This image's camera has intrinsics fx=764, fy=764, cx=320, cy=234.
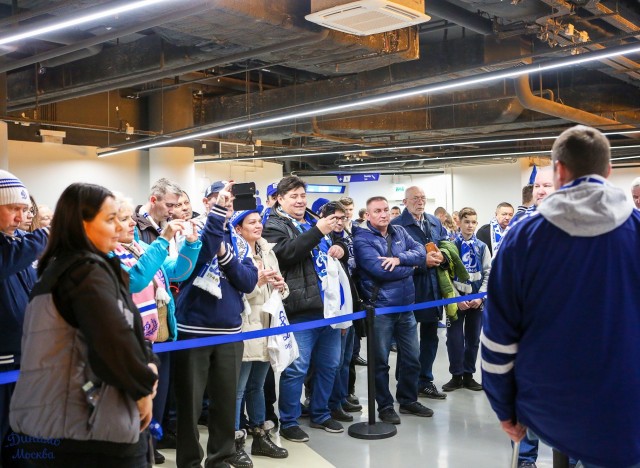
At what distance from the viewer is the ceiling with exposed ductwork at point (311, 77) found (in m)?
6.60

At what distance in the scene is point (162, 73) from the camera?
8.22 metres

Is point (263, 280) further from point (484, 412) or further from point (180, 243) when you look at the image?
point (484, 412)

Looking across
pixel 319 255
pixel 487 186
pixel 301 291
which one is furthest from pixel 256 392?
pixel 487 186

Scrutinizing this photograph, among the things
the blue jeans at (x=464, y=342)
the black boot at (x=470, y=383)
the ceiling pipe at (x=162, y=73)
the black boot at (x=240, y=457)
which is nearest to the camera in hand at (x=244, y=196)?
the black boot at (x=240, y=457)

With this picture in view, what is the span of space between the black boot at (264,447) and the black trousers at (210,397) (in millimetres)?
547

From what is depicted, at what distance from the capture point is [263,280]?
15.1 feet

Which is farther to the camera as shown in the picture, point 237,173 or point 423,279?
point 237,173

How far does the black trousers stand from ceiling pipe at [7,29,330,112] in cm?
339

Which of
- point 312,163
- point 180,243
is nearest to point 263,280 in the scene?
point 180,243

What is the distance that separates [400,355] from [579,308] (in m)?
3.61

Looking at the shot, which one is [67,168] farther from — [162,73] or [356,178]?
[356,178]

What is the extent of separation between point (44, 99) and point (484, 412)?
22.6ft

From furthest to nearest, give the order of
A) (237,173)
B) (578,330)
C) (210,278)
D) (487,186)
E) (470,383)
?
(487,186)
(237,173)
(470,383)
(210,278)
(578,330)

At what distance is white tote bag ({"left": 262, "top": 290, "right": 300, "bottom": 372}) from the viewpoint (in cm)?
460
